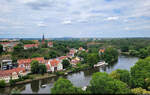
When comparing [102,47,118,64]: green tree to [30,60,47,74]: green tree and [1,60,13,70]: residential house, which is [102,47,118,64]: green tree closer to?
[30,60,47,74]: green tree

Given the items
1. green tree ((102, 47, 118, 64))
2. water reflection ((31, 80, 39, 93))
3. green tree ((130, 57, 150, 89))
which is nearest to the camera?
green tree ((130, 57, 150, 89))

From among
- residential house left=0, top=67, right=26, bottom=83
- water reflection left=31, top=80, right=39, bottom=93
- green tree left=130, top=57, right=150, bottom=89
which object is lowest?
water reflection left=31, top=80, right=39, bottom=93

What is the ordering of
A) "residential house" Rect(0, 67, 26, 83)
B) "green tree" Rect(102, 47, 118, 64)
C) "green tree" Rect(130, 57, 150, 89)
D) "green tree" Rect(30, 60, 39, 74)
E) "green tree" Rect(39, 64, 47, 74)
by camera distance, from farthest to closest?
"green tree" Rect(102, 47, 118, 64) < "green tree" Rect(39, 64, 47, 74) < "green tree" Rect(30, 60, 39, 74) < "residential house" Rect(0, 67, 26, 83) < "green tree" Rect(130, 57, 150, 89)

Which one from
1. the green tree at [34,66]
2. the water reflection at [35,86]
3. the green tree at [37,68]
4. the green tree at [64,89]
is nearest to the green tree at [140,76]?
the green tree at [64,89]

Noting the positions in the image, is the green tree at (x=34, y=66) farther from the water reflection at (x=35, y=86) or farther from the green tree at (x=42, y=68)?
the water reflection at (x=35, y=86)

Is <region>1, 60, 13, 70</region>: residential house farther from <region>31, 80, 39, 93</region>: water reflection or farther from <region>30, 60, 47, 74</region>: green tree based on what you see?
<region>31, 80, 39, 93</region>: water reflection

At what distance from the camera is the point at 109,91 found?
1313 cm

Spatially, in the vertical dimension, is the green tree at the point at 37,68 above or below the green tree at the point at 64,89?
below

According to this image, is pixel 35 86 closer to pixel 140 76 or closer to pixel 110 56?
pixel 140 76

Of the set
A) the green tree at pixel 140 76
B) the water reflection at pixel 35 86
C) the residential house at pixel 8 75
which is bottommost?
the water reflection at pixel 35 86

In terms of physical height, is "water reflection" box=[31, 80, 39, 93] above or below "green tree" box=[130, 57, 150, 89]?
below

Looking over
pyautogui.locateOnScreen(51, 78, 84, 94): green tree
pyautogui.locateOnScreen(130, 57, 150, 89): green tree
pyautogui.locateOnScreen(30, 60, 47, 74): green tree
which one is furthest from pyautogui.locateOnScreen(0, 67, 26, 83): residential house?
pyautogui.locateOnScreen(130, 57, 150, 89): green tree

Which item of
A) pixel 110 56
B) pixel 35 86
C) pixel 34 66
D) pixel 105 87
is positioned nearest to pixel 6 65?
pixel 34 66

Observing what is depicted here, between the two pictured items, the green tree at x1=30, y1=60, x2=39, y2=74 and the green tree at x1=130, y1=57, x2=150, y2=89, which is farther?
the green tree at x1=30, y1=60, x2=39, y2=74
